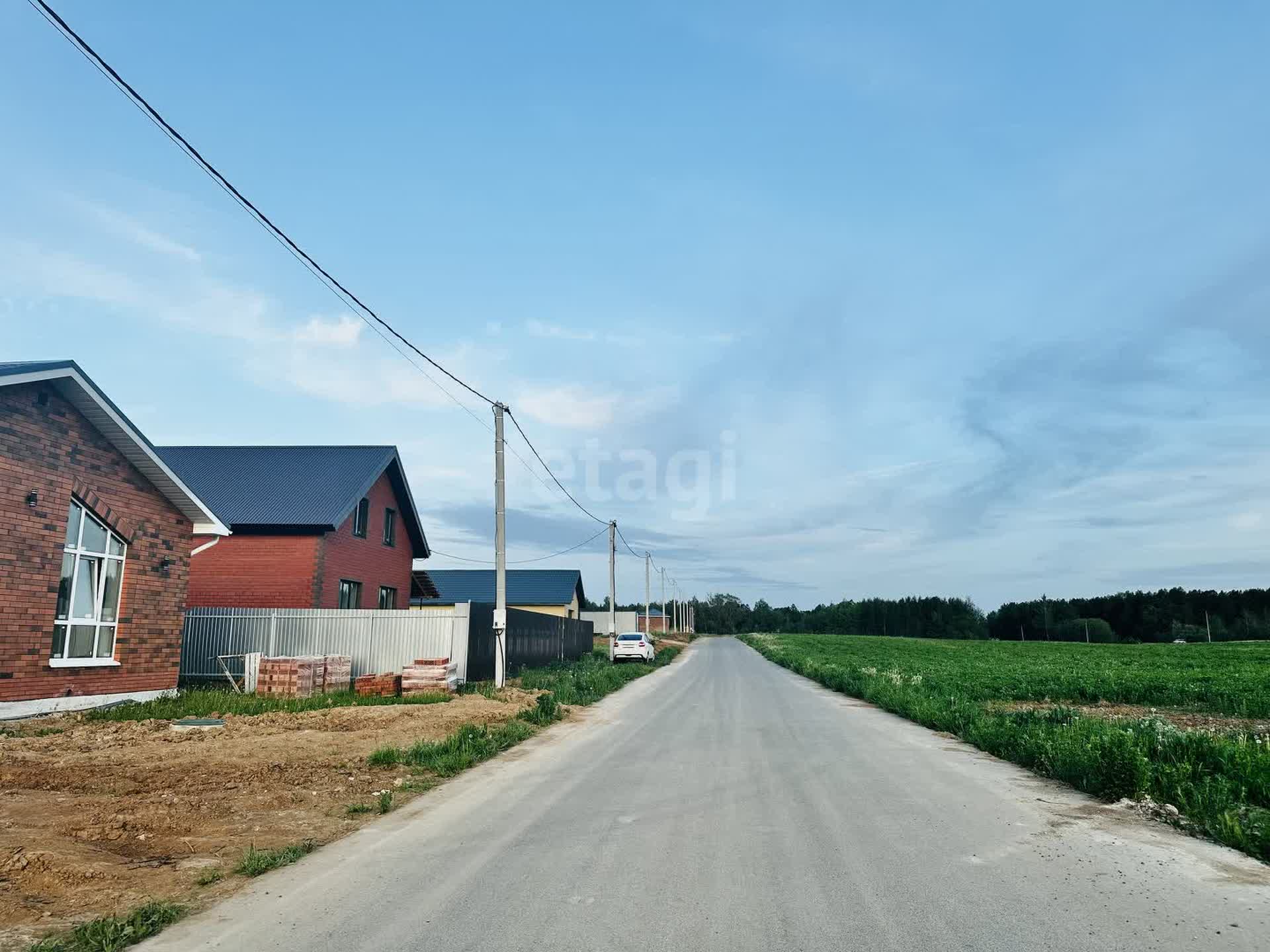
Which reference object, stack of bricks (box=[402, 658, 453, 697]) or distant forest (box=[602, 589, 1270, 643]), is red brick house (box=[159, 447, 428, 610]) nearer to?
stack of bricks (box=[402, 658, 453, 697])

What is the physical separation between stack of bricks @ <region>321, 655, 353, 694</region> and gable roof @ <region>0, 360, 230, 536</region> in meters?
3.83

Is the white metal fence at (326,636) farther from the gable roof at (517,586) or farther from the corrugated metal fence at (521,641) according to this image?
the gable roof at (517,586)

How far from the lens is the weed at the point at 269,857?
550 centimetres

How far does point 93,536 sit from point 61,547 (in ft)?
3.42

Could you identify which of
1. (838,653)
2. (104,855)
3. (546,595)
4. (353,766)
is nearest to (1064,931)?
(104,855)

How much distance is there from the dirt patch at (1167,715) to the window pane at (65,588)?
17.1m

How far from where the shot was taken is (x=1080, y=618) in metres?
118

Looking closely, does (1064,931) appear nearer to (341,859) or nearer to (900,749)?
(341,859)

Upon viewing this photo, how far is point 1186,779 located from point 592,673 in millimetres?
18494

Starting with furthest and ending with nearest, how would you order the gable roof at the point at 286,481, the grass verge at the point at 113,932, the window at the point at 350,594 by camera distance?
the window at the point at 350,594 < the gable roof at the point at 286,481 < the grass verge at the point at 113,932

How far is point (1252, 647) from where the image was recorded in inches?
2242

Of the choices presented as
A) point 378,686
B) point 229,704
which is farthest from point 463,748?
point 378,686

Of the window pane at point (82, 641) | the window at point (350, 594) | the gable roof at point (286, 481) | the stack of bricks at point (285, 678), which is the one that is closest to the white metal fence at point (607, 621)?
the gable roof at point (286, 481)

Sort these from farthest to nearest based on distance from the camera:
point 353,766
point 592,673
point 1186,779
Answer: point 592,673 < point 353,766 < point 1186,779
